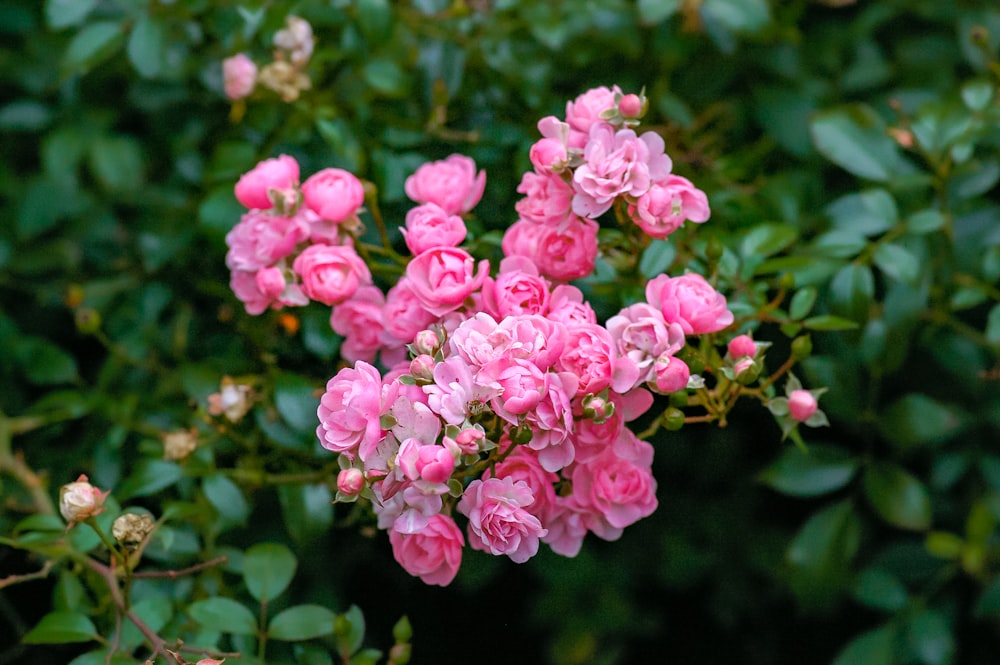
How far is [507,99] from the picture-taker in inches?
46.3

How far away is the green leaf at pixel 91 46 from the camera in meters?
1.08

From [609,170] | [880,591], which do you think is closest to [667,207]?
[609,170]

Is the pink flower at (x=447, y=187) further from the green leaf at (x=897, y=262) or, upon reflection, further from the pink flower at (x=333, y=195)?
the green leaf at (x=897, y=262)

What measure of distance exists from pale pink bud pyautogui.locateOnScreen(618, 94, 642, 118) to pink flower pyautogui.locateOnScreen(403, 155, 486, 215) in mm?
182

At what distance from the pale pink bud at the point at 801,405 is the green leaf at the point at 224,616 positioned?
1.80 ft

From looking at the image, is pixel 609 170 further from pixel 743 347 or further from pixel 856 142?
pixel 856 142

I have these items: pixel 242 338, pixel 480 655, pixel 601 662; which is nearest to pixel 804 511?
pixel 601 662

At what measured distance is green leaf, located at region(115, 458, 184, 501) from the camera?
0.93m

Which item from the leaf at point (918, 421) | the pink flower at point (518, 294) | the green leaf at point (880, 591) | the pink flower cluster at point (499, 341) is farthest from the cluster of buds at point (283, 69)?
the green leaf at point (880, 591)

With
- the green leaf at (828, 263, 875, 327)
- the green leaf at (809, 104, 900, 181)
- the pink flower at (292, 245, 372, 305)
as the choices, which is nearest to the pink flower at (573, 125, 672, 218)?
the pink flower at (292, 245, 372, 305)

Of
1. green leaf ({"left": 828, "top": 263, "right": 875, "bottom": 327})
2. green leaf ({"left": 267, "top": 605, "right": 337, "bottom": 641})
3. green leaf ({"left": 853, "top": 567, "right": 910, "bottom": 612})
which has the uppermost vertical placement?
green leaf ({"left": 828, "top": 263, "right": 875, "bottom": 327})

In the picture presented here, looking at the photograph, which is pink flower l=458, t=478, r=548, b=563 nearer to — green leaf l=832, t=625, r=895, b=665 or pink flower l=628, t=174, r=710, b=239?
pink flower l=628, t=174, r=710, b=239

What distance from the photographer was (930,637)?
1077 mm

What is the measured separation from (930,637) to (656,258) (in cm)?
63
